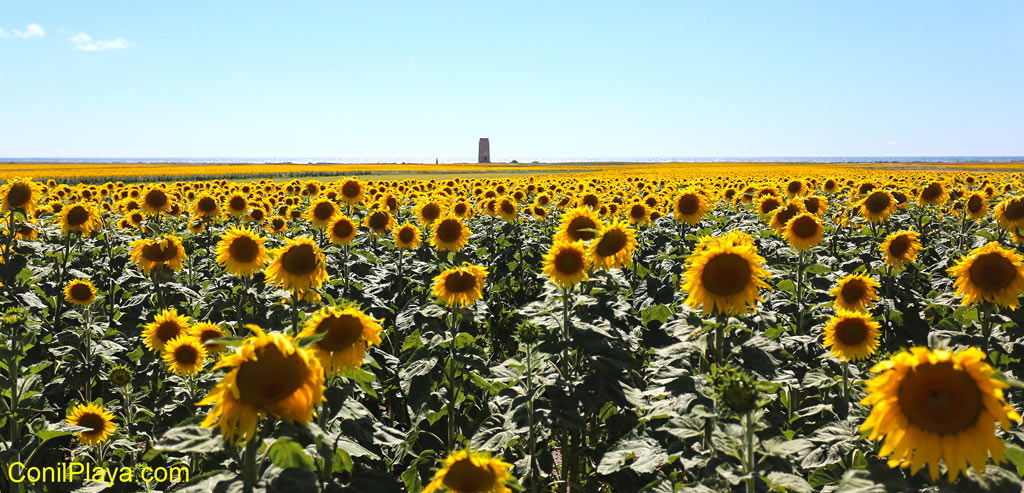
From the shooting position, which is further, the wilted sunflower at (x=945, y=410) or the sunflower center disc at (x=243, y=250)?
the sunflower center disc at (x=243, y=250)

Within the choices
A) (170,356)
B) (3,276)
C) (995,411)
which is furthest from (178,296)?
(995,411)

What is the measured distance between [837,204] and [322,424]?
1278cm

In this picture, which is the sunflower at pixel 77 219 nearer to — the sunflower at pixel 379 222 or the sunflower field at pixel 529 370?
the sunflower field at pixel 529 370

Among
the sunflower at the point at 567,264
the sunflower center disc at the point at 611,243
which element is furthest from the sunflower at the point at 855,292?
the sunflower at the point at 567,264

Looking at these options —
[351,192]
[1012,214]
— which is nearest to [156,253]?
[351,192]

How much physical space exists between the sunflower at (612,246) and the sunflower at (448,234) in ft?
9.19

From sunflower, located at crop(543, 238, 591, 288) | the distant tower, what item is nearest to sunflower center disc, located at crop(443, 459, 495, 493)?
sunflower, located at crop(543, 238, 591, 288)

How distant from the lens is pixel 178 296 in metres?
6.99

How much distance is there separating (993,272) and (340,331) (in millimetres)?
4052

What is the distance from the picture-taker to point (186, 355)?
4.65 m

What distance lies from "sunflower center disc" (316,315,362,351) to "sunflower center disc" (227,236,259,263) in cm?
284

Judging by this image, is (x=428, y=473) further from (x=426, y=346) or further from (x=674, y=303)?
(x=674, y=303)

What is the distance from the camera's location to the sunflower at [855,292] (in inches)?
191

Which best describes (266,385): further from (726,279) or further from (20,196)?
(20,196)
